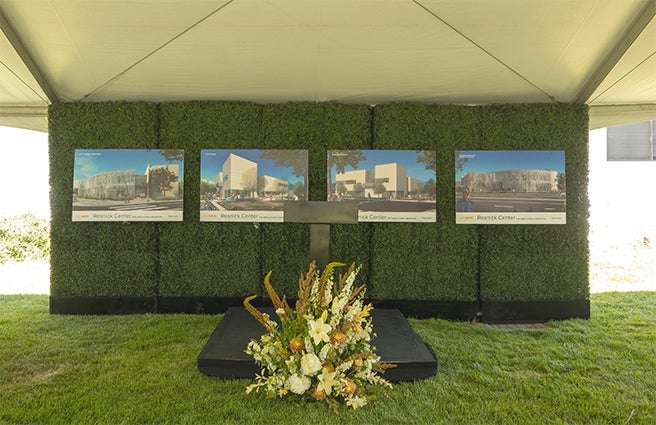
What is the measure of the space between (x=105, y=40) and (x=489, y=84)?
12.9 feet

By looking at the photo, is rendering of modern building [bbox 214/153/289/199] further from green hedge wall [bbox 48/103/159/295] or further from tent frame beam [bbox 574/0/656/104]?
tent frame beam [bbox 574/0/656/104]

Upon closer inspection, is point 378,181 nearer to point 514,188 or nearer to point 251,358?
point 514,188

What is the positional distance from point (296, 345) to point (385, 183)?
2667 mm

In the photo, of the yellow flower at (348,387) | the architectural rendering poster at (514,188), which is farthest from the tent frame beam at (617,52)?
the yellow flower at (348,387)

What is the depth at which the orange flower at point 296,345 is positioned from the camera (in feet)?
7.82

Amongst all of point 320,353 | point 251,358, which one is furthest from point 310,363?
point 251,358

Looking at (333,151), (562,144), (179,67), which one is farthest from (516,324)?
(179,67)

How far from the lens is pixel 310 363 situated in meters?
2.34

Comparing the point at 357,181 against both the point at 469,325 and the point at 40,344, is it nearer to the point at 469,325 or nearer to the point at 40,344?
the point at 469,325

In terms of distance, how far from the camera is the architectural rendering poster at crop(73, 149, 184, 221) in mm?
4637

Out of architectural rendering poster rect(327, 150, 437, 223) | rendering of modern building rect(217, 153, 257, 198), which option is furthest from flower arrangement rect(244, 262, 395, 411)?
rendering of modern building rect(217, 153, 257, 198)

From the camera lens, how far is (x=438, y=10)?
342 cm

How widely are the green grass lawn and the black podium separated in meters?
0.10

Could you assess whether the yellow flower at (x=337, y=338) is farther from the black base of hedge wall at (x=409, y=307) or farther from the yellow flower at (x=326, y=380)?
the black base of hedge wall at (x=409, y=307)
